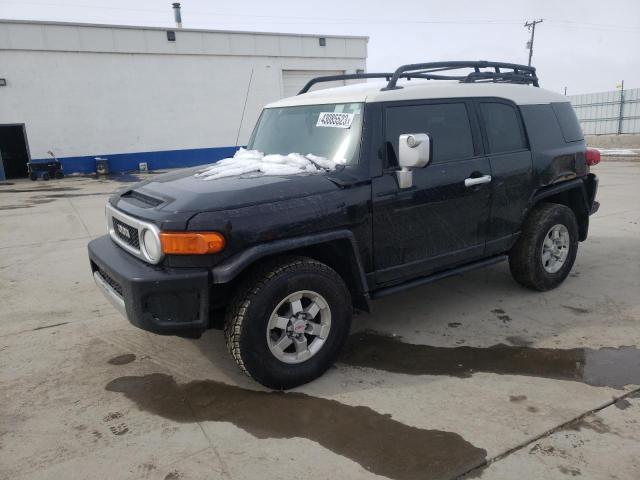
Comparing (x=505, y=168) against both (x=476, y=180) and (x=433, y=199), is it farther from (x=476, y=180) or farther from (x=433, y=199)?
(x=433, y=199)

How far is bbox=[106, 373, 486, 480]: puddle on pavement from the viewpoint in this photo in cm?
246

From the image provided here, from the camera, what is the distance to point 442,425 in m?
2.75

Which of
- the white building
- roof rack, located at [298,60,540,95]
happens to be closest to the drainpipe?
the white building

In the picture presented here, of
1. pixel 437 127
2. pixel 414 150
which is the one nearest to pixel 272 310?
pixel 414 150

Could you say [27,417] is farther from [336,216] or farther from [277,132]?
[277,132]

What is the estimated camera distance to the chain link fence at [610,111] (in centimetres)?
2827

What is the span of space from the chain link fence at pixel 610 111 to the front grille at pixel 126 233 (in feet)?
105


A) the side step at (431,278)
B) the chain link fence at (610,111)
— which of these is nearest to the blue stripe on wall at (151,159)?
the side step at (431,278)

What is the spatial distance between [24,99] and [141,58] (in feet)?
14.9

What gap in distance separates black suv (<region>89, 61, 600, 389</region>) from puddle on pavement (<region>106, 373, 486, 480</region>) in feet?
0.76

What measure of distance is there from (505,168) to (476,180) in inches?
16.8

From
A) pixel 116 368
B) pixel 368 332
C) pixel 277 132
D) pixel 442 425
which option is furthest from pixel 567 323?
pixel 116 368

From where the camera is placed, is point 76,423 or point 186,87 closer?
point 76,423

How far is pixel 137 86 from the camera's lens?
19.6 metres
